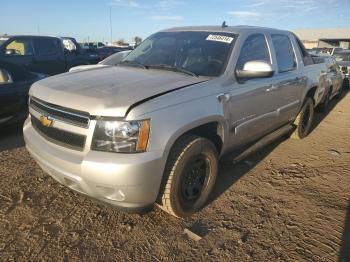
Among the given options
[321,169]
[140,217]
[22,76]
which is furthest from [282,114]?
[22,76]

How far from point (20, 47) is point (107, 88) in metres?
8.53

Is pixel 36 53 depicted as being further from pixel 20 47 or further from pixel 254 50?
pixel 254 50

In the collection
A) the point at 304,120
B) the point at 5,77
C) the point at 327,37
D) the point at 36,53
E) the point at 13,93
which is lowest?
the point at 327,37

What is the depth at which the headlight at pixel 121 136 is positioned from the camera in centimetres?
263

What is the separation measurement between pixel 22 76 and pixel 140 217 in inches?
152

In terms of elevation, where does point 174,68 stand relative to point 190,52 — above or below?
below

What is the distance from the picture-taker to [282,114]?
4863mm

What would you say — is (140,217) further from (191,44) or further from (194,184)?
(191,44)

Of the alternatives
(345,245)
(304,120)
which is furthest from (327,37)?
(345,245)

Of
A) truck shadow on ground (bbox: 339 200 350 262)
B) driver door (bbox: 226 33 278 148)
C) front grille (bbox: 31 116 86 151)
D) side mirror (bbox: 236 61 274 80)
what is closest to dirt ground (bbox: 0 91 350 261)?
truck shadow on ground (bbox: 339 200 350 262)

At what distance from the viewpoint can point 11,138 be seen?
551cm

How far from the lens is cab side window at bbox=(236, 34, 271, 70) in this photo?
3.86 m

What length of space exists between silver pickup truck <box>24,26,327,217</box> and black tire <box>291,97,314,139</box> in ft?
4.35

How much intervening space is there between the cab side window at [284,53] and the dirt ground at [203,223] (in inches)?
58.3
